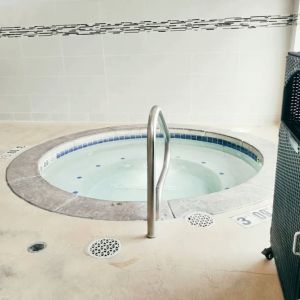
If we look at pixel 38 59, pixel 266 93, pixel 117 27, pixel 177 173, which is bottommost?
pixel 177 173

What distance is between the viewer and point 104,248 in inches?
65.8

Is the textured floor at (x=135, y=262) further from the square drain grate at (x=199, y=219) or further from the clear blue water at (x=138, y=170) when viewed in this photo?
the clear blue water at (x=138, y=170)

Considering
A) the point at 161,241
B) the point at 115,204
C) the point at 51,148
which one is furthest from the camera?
the point at 51,148

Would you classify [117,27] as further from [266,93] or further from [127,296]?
[127,296]

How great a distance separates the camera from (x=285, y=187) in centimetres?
120

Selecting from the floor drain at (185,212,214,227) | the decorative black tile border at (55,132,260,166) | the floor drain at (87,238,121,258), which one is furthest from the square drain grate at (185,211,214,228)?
the decorative black tile border at (55,132,260,166)

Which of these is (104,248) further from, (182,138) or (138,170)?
(182,138)

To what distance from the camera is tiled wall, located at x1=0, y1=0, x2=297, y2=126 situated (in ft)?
12.6

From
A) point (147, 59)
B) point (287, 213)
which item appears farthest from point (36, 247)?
point (147, 59)

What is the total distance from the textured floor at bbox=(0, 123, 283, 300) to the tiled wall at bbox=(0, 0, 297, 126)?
7.80 ft

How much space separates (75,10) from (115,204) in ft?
9.99

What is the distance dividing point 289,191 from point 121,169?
2647 millimetres

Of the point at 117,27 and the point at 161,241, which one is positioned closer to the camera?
the point at 161,241

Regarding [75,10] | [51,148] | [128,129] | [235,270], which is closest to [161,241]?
[235,270]
